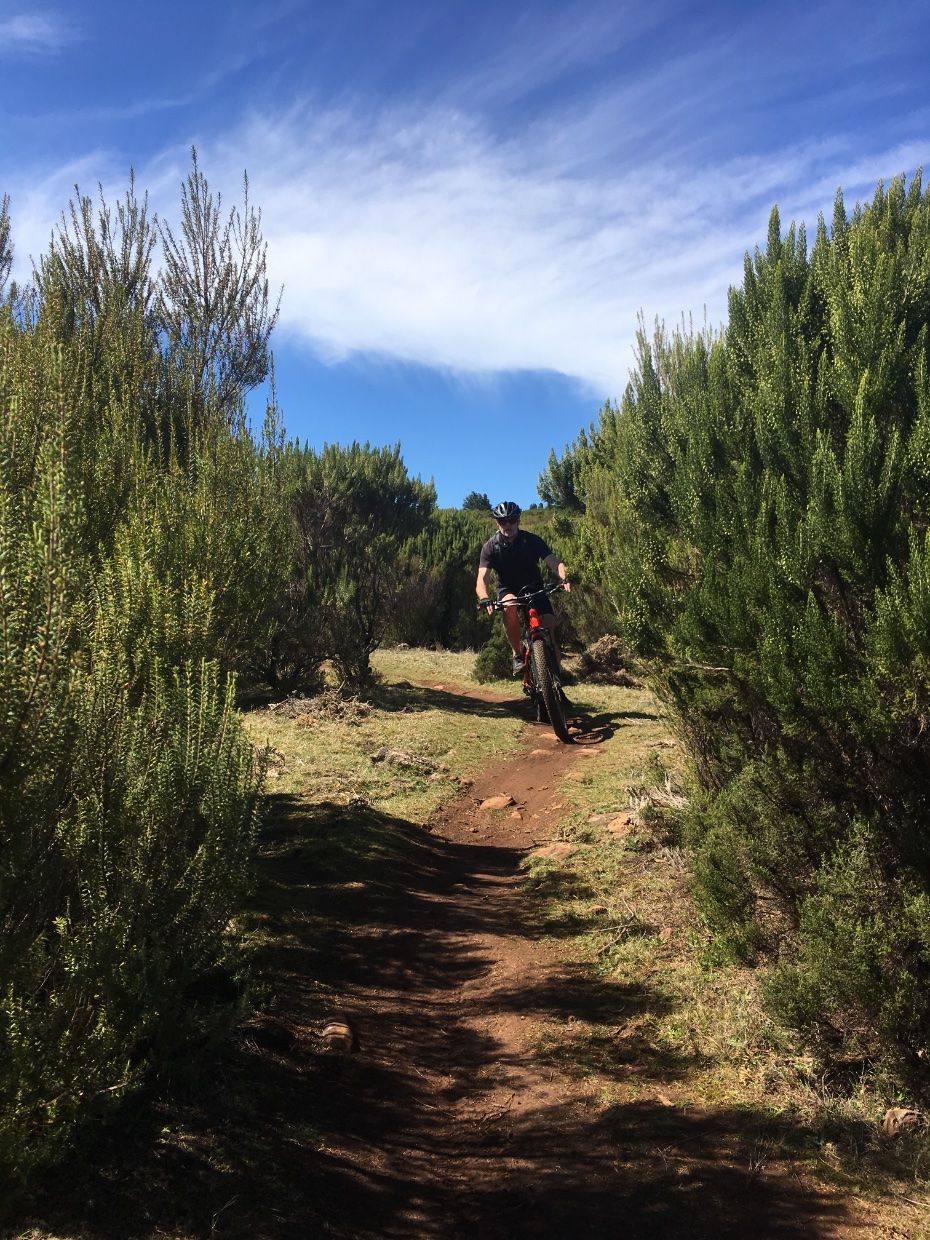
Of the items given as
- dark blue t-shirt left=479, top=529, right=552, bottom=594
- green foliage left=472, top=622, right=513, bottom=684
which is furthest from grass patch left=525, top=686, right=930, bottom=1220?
green foliage left=472, top=622, right=513, bottom=684


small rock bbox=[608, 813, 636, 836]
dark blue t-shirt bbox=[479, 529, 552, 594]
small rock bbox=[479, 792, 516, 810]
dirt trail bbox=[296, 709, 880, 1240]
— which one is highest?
dark blue t-shirt bbox=[479, 529, 552, 594]

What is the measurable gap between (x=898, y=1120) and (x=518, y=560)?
6.41 meters

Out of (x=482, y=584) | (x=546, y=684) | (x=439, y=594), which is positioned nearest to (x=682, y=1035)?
(x=546, y=684)

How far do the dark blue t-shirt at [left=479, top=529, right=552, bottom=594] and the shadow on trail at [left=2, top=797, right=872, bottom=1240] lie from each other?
15.8 feet

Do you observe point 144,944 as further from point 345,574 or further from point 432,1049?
point 345,574

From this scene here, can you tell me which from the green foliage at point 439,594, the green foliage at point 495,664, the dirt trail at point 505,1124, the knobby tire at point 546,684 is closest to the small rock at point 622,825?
the dirt trail at point 505,1124

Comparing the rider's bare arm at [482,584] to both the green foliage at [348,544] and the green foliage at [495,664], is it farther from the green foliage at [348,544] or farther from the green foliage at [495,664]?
the green foliage at [495,664]

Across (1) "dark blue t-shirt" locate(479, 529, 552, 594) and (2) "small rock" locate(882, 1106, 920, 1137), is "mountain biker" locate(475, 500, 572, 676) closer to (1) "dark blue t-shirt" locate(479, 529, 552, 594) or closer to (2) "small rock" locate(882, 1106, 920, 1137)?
(1) "dark blue t-shirt" locate(479, 529, 552, 594)

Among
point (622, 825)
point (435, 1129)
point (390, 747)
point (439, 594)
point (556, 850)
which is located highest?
point (439, 594)

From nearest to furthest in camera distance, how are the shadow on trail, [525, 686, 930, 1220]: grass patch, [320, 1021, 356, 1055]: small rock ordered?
the shadow on trail, [525, 686, 930, 1220]: grass patch, [320, 1021, 356, 1055]: small rock

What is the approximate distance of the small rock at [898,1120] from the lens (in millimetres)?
2689

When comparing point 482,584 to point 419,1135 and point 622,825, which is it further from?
point 419,1135

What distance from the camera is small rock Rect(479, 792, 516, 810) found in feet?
23.4

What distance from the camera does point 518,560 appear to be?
8.56 m
